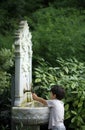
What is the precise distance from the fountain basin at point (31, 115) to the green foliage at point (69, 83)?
1301 millimetres

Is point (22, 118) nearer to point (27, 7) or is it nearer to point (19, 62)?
point (19, 62)

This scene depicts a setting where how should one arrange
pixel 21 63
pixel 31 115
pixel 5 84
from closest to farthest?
pixel 31 115 < pixel 21 63 < pixel 5 84

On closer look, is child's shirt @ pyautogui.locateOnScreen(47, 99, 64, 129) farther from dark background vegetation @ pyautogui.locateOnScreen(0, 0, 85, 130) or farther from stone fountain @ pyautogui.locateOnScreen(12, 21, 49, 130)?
dark background vegetation @ pyautogui.locateOnScreen(0, 0, 85, 130)

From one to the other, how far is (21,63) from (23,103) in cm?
62

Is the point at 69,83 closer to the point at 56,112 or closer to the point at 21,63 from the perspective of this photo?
the point at 21,63

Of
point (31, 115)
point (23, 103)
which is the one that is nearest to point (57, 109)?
point (31, 115)

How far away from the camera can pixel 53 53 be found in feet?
35.1

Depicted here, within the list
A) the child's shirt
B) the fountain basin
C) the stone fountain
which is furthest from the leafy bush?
the child's shirt

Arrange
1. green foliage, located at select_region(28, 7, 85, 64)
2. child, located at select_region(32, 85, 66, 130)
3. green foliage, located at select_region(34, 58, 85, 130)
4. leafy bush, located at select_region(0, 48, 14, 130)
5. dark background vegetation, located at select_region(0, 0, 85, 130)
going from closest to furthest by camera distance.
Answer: child, located at select_region(32, 85, 66, 130) → green foliage, located at select_region(34, 58, 85, 130) → dark background vegetation, located at select_region(0, 0, 85, 130) → leafy bush, located at select_region(0, 48, 14, 130) → green foliage, located at select_region(28, 7, 85, 64)

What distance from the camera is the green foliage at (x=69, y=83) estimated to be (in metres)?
9.14

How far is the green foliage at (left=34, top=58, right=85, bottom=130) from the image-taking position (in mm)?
9141

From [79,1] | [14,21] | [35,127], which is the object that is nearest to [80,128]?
[35,127]

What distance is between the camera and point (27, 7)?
1476 centimetres

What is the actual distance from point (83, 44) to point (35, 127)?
3305 mm
